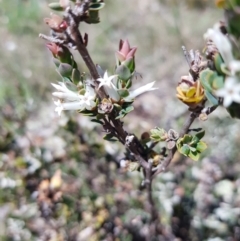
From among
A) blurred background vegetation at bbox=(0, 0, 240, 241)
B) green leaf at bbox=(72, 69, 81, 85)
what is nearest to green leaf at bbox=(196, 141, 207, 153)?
green leaf at bbox=(72, 69, 81, 85)

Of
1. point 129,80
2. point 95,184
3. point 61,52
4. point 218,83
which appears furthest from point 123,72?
point 95,184

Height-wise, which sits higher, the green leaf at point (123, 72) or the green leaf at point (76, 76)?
the green leaf at point (123, 72)

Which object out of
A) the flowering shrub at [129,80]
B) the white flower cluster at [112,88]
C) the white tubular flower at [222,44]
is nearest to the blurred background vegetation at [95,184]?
the flowering shrub at [129,80]

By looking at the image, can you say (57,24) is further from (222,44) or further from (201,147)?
(201,147)

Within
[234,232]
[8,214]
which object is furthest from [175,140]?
[8,214]

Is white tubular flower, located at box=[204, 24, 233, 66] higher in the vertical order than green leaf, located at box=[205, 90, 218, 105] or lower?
higher

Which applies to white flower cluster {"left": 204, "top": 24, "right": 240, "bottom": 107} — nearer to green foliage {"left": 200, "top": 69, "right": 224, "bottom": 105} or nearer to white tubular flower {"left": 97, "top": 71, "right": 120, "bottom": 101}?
green foliage {"left": 200, "top": 69, "right": 224, "bottom": 105}

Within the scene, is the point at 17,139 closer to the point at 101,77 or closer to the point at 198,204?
the point at 198,204

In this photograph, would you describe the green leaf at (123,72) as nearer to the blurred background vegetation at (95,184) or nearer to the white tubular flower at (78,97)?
the white tubular flower at (78,97)
